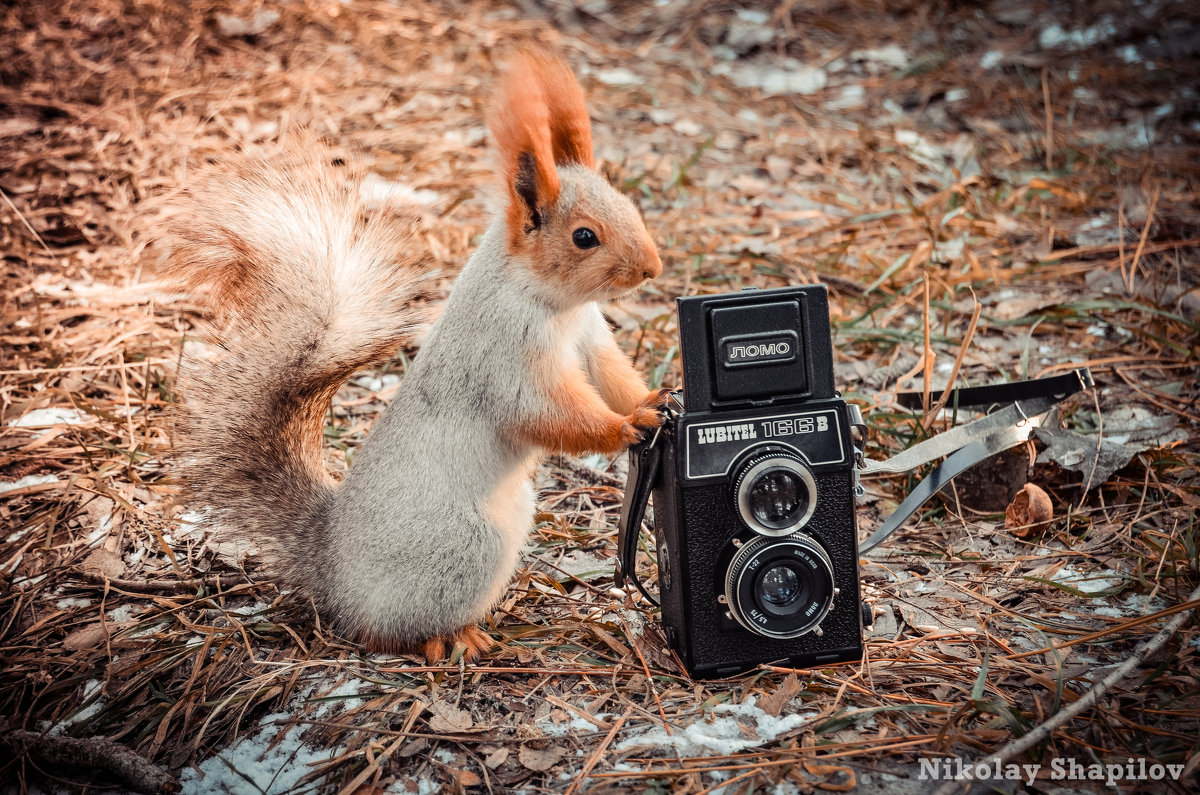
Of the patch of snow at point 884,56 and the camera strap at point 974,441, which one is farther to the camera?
the patch of snow at point 884,56

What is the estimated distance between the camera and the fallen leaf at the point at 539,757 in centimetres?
152

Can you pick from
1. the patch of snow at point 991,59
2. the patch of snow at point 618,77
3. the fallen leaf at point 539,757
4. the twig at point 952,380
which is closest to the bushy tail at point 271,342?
the fallen leaf at point 539,757

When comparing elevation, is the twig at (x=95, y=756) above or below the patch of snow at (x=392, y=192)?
below

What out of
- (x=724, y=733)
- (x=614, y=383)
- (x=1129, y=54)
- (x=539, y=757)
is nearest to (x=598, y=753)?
(x=539, y=757)

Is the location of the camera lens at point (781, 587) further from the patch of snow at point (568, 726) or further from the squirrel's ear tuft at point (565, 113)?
the squirrel's ear tuft at point (565, 113)

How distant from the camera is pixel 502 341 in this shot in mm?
1805

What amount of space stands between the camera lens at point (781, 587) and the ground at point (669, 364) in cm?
16

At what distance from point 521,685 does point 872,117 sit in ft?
12.6

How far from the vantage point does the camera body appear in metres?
1.59

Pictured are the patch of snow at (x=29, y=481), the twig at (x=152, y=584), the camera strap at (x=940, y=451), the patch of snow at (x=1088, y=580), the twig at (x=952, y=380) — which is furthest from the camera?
the patch of snow at (x=29, y=481)

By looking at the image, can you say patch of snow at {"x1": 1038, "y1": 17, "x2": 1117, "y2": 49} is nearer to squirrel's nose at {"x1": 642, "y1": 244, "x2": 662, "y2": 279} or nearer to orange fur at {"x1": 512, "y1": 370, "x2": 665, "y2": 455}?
squirrel's nose at {"x1": 642, "y1": 244, "x2": 662, "y2": 279}

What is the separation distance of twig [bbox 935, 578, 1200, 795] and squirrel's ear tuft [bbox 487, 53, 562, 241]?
123cm

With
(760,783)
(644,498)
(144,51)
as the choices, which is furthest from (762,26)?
(760,783)

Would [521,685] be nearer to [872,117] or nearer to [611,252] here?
[611,252]
